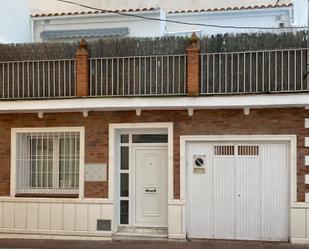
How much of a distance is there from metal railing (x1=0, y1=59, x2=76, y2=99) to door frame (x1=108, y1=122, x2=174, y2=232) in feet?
4.46

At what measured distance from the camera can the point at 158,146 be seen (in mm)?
11766

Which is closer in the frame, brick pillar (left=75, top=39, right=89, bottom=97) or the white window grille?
brick pillar (left=75, top=39, right=89, bottom=97)

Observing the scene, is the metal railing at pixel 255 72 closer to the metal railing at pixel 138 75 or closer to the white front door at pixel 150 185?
the metal railing at pixel 138 75

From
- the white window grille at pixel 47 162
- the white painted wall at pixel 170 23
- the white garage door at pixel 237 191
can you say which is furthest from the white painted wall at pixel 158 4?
the white garage door at pixel 237 191

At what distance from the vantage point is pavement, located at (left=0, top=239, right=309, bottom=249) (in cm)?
1067

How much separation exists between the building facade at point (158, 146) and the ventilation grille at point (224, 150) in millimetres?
23

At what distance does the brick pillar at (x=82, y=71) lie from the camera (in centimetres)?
1140

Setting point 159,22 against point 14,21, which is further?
point 159,22

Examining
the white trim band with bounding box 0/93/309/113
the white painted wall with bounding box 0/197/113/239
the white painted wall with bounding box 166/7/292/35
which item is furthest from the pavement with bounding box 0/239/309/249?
the white painted wall with bounding box 166/7/292/35

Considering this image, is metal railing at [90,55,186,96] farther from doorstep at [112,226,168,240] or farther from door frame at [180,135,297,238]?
doorstep at [112,226,168,240]

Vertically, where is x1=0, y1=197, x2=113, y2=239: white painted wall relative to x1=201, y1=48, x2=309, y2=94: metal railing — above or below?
below

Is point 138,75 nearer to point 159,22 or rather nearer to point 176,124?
point 176,124

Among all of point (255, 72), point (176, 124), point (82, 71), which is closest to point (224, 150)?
point (176, 124)

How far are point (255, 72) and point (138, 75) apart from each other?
2605 mm
